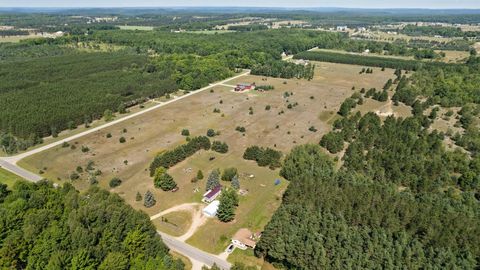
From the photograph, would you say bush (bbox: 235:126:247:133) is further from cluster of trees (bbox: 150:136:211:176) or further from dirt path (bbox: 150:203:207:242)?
dirt path (bbox: 150:203:207:242)

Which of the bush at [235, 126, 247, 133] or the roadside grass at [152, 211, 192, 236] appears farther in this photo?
the bush at [235, 126, 247, 133]

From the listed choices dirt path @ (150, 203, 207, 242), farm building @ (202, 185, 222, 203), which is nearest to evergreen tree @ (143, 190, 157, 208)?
dirt path @ (150, 203, 207, 242)

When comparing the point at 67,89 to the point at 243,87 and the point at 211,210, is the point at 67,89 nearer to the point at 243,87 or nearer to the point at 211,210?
the point at 243,87

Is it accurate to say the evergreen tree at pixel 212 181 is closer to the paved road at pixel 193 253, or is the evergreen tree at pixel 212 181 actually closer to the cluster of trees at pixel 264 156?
the cluster of trees at pixel 264 156

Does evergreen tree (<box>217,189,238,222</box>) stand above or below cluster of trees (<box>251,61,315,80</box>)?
below

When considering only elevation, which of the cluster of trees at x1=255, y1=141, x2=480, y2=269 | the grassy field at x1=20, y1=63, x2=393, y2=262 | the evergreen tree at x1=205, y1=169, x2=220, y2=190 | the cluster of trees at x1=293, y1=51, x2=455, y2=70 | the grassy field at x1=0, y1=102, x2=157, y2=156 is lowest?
the grassy field at x1=0, y1=102, x2=157, y2=156

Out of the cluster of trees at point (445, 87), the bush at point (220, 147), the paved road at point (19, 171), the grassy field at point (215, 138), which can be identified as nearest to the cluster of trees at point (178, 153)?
the grassy field at point (215, 138)
